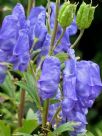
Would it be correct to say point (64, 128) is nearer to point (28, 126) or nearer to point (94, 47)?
point (28, 126)

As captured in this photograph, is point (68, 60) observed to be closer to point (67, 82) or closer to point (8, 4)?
point (67, 82)

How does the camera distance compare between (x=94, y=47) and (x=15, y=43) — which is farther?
(x=94, y=47)

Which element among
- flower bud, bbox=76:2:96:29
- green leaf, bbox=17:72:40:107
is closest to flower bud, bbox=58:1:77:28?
flower bud, bbox=76:2:96:29

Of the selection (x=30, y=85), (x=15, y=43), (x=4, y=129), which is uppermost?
(x=15, y=43)

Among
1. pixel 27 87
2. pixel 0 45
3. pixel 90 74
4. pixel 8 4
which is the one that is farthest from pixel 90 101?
pixel 8 4

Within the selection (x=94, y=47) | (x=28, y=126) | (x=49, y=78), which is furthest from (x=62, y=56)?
(x=94, y=47)

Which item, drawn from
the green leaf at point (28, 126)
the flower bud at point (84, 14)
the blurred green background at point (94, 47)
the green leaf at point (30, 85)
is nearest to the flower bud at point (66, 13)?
the flower bud at point (84, 14)
